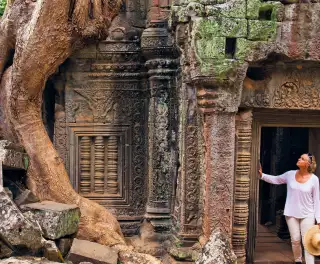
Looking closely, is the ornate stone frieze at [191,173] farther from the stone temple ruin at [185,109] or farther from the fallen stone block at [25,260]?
the fallen stone block at [25,260]

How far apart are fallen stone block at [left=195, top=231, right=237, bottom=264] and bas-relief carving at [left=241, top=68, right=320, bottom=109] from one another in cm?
Answer: 177

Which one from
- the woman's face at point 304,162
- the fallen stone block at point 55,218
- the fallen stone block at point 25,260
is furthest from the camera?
the woman's face at point 304,162

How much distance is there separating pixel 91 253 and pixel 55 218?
48 cm

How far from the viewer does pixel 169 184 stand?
223 inches

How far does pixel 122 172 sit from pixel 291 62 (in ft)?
8.10

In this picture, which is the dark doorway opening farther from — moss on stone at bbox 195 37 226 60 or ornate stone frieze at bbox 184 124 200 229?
moss on stone at bbox 195 37 226 60

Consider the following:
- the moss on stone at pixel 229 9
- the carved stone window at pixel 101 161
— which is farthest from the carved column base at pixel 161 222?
the moss on stone at pixel 229 9

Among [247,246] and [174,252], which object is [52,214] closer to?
[174,252]

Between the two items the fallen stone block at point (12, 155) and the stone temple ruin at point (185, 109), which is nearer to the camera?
the stone temple ruin at point (185, 109)

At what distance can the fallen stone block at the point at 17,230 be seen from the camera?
3976 millimetres

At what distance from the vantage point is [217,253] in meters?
3.57

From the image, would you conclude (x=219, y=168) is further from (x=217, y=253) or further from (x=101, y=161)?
(x=101, y=161)

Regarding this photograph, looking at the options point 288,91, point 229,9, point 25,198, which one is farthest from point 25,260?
point 288,91

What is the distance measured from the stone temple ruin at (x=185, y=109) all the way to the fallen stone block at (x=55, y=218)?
0.74m
